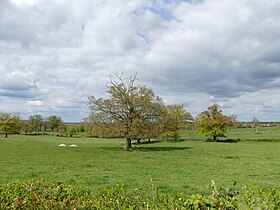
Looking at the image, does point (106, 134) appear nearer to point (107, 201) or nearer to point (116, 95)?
point (116, 95)

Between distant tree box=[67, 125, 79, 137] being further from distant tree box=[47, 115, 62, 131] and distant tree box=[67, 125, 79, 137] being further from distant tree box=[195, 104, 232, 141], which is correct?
distant tree box=[195, 104, 232, 141]

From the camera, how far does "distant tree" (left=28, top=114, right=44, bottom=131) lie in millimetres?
111250

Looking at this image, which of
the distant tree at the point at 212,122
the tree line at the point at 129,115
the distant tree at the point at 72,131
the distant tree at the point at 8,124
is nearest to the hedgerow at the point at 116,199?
the tree line at the point at 129,115

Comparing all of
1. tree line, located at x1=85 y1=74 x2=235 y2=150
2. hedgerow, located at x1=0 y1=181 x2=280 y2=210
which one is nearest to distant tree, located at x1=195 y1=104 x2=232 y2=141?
tree line, located at x1=85 y1=74 x2=235 y2=150

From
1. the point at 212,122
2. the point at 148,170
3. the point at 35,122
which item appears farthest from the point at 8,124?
the point at 148,170

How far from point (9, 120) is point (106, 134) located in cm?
5841

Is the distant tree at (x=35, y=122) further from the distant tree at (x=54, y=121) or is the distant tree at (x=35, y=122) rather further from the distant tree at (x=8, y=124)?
the distant tree at (x=8, y=124)

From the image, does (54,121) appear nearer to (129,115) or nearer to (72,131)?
(72,131)

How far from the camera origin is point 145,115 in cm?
3581

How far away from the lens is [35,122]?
113 metres

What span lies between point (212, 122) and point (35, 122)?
7979 centimetres

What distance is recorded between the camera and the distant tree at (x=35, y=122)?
365 ft

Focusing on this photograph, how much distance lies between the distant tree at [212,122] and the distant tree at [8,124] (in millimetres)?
53331

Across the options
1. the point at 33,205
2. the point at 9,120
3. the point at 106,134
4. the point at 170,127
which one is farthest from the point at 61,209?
the point at 9,120
